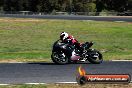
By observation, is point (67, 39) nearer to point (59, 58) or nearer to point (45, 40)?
point (59, 58)

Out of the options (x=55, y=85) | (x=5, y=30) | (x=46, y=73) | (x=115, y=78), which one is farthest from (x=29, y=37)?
(x=115, y=78)

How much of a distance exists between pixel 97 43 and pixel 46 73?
15880mm

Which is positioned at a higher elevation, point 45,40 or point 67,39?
point 67,39

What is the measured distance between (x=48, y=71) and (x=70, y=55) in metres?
2.70

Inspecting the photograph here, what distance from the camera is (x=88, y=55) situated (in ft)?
59.3

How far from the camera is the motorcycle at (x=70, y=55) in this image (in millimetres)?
17922

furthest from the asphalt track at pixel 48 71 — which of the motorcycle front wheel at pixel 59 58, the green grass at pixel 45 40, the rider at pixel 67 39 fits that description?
the green grass at pixel 45 40

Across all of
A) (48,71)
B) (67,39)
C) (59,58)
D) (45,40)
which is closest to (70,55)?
(59,58)

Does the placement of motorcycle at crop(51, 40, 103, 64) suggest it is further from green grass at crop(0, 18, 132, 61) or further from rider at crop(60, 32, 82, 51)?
green grass at crop(0, 18, 132, 61)

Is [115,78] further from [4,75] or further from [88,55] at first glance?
[88,55]

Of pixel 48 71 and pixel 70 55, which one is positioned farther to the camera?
pixel 70 55

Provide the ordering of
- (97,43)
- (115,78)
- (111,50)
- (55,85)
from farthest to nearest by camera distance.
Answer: (97,43) → (111,50) → (55,85) → (115,78)

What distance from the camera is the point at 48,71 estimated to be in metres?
15.5

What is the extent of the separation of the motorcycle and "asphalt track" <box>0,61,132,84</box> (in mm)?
291
